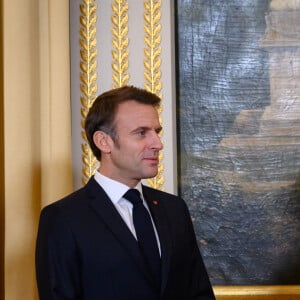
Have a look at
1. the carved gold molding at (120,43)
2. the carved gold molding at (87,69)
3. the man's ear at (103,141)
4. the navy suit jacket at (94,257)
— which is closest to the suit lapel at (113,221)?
the navy suit jacket at (94,257)

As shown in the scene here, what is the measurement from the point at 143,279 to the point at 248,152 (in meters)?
1.22

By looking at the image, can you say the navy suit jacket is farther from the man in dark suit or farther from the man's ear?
the man's ear

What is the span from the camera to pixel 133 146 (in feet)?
6.48

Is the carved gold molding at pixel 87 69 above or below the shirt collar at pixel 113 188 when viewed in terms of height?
above

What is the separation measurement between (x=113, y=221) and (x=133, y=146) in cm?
26

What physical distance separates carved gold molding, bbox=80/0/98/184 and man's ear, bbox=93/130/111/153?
85 centimetres

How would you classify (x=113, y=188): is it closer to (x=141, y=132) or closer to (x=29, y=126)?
(x=141, y=132)

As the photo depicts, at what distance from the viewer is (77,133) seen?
290 cm

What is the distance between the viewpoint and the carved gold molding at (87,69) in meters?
2.87

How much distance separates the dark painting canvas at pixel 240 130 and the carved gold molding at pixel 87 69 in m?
0.42

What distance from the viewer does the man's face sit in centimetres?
196

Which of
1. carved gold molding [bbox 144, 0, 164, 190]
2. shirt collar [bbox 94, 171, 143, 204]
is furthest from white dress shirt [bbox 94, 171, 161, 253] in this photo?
carved gold molding [bbox 144, 0, 164, 190]

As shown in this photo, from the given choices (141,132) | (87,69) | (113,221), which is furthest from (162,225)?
(87,69)

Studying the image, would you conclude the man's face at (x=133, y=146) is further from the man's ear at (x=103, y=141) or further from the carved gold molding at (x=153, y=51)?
the carved gold molding at (x=153, y=51)
